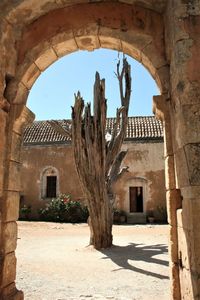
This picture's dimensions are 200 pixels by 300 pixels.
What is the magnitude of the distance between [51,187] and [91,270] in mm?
12766

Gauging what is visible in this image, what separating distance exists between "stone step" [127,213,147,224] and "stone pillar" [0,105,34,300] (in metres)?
13.5

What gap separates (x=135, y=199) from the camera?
Result: 17.6m

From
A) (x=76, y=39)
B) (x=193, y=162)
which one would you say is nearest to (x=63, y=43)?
(x=76, y=39)

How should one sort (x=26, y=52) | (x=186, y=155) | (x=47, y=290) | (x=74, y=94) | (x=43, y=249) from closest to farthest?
1. (x=186, y=155)
2. (x=26, y=52)
3. (x=47, y=290)
4. (x=43, y=249)
5. (x=74, y=94)

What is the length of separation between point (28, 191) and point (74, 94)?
10897mm

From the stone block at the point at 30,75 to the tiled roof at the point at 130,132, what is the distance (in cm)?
1338

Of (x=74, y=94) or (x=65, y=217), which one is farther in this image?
(x=65, y=217)

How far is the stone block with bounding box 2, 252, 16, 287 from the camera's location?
327 centimetres

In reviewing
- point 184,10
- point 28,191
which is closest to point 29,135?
point 28,191

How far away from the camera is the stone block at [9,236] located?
11.1 feet

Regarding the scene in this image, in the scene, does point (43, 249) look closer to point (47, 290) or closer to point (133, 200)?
point (47, 290)

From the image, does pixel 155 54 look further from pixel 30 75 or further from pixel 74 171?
pixel 74 171

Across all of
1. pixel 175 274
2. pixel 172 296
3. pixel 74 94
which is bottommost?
pixel 172 296

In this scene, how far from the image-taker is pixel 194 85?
2832 mm
